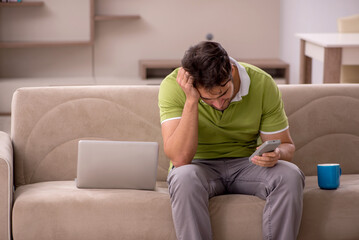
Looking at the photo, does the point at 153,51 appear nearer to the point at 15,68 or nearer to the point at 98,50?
the point at 98,50

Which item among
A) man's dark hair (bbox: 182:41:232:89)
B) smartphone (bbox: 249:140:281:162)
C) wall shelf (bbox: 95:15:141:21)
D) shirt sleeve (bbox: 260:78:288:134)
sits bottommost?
smartphone (bbox: 249:140:281:162)

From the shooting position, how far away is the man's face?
2.04 meters

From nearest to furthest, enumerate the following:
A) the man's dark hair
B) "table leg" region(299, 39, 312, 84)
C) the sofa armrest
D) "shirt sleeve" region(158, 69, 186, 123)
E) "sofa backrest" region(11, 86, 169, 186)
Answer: the man's dark hair, the sofa armrest, "shirt sleeve" region(158, 69, 186, 123), "sofa backrest" region(11, 86, 169, 186), "table leg" region(299, 39, 312, 84)

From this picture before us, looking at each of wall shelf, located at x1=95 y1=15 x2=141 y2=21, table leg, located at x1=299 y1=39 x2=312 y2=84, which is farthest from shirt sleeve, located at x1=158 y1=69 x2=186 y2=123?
wall shelf, located at x1=95 y1=15 x2=141 y2=21

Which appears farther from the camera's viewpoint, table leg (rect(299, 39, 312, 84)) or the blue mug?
table leg (rect(299, 39, 312, 84))

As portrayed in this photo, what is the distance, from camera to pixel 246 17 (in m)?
6.14

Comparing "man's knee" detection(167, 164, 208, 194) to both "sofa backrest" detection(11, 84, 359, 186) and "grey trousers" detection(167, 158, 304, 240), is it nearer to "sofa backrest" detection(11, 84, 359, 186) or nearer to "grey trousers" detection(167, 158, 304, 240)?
"grey trousers" detection(167, 158, 304, 240)

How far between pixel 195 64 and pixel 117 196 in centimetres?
56

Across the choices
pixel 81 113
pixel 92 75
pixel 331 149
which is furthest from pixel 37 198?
pixel 92 75

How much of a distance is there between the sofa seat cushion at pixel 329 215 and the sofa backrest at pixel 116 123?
395 millimetres

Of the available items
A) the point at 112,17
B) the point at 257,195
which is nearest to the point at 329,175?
the point at 257,195

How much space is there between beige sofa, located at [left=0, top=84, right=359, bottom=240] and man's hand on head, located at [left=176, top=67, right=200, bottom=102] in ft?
1.23

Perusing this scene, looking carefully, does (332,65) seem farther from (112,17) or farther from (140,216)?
(112,17)

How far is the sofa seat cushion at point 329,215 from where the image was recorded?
2164 mm
